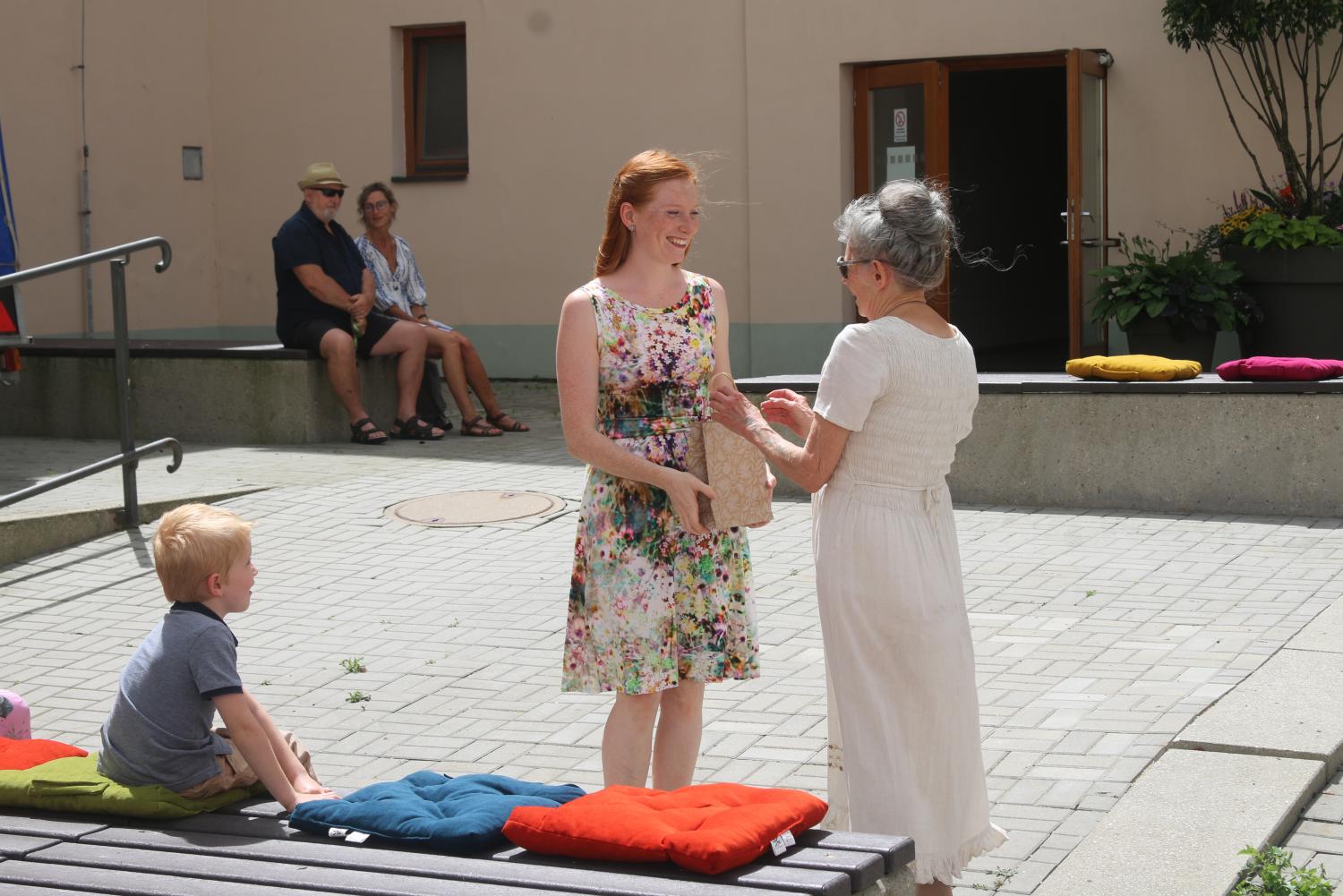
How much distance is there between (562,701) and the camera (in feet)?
19.9

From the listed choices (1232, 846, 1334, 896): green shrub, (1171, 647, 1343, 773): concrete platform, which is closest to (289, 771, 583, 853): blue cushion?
(1232, 846, 1334, 896): green shrub

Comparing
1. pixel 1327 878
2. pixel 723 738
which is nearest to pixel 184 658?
pixel 723 738

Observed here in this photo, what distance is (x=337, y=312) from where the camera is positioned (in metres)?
11.9

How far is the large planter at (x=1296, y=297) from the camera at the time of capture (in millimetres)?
12664

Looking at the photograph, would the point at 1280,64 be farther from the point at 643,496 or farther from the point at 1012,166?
the point at 643,496

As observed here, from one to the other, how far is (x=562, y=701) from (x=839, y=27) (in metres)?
9.98

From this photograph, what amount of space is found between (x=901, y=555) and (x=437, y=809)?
3.62 feet

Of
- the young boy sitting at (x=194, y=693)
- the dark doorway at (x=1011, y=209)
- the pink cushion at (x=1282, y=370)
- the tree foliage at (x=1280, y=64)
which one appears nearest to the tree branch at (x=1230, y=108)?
the tree foliage at (x=1280, y=64)

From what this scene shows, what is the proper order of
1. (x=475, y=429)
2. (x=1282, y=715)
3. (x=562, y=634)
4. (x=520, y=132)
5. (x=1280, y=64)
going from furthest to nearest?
(x=520, y=132)
(x=1280, y=64)
(x=475, y=429)
(x=562, y=634)
(x=1282, y=715)

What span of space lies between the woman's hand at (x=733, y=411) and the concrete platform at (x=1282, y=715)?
6.04 ft

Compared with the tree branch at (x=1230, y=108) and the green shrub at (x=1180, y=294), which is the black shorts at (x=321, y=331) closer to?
the green shrub at (x=1180, y=294)

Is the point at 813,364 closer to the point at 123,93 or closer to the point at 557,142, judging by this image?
the point at 557,142

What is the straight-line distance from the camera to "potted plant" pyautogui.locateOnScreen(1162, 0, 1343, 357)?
498 inches

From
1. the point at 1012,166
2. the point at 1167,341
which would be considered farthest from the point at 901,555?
the point at 1012,166
